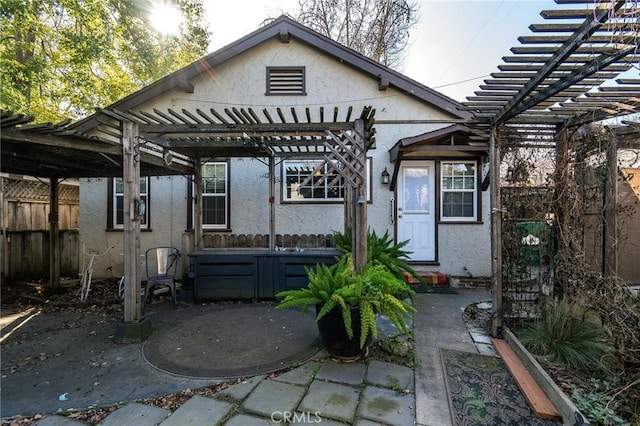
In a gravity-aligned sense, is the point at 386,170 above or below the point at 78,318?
above

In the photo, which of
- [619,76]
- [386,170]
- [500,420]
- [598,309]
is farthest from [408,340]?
[386,170]

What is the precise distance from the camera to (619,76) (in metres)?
2.57

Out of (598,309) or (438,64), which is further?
(438,64)

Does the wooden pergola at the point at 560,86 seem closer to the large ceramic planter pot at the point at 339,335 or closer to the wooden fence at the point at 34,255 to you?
the large ceramic planter pot at the point at 339,335

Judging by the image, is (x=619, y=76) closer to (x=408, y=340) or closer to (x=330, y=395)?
(x=408, y=340)

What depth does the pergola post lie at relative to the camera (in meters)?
3.55

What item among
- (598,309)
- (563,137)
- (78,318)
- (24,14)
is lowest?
(78,318)

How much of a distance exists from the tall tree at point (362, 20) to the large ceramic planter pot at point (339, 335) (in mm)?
11516

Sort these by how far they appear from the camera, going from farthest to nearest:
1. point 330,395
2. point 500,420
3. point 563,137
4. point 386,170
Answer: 1. point 386,170
2. point 563,137
3. point 330,395
4. point 500,420

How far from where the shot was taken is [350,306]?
114 inches

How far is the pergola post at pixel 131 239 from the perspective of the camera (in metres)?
3.55

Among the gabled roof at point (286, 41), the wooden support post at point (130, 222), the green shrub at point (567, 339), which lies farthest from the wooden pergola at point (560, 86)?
the wooden support post at point (130, 222)

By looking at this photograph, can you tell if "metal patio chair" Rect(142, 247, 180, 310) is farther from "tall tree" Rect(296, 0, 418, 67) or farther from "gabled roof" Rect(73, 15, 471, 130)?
"tall tree" Rect(296, 0, 418, 67)

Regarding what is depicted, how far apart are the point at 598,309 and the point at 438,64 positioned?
11.0 m
